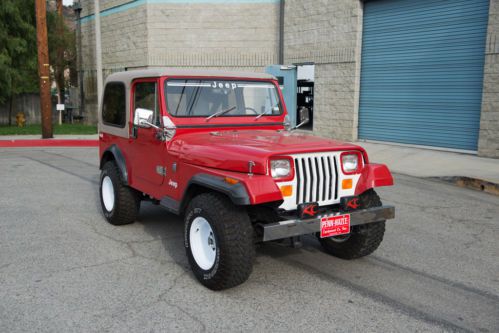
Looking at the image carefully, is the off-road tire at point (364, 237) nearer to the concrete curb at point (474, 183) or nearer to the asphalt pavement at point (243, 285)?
the asphalt pavement at point (243, 285)

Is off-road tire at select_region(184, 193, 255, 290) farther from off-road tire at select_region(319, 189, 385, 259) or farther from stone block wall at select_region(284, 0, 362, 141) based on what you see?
stone block wall at select_region(284, 0, 362, 141)

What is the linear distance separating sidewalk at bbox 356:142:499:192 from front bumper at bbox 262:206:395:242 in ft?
18.4

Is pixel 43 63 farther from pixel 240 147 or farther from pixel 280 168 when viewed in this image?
pixel 280 168

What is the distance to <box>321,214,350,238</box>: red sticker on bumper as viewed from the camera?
4.34m

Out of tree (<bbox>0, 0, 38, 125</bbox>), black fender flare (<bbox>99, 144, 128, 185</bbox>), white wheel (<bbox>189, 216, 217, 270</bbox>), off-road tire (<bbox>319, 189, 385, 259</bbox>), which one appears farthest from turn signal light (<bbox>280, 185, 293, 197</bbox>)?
tree (<bbox>0, 0, 38, 125</bbox>)

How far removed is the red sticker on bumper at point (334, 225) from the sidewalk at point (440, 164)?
19.4ft

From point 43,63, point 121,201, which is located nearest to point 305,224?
point 121,201

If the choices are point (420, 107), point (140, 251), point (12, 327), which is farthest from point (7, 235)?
point (420, 107)

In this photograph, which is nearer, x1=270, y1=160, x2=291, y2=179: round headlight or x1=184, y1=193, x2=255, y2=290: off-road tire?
x1=184, y1=193, x2=255, y2=290: off-road tire

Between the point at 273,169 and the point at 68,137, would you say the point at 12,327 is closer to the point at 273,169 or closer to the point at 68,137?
the point at 273,169

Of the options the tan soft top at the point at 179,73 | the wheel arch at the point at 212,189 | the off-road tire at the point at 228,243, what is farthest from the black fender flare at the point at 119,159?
the off-road tire at the point at 228,243

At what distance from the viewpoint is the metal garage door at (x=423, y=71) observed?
508 inches

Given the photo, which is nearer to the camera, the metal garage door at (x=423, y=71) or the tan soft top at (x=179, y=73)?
the tan soft top at (x=179, y=73)

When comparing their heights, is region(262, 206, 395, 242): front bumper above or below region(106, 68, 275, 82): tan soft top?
below
